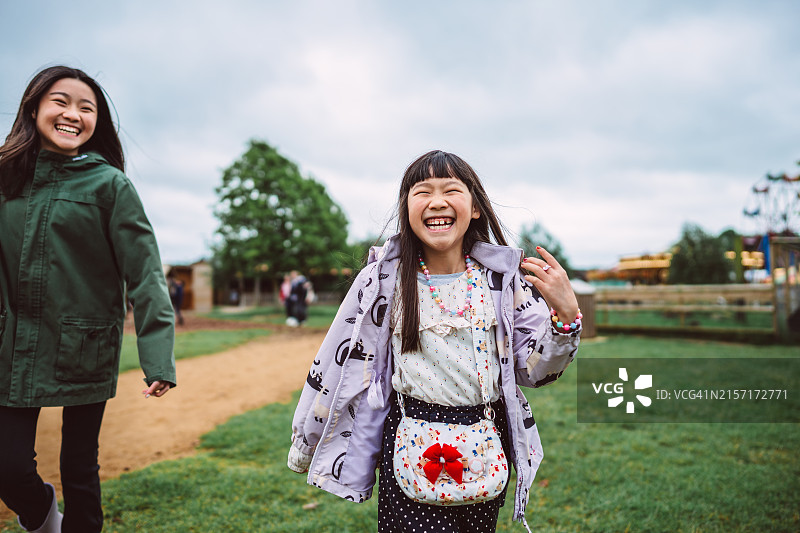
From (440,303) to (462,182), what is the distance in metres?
0.48

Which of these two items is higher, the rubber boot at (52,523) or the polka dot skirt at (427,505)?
the polka dot skirt at (427,505)

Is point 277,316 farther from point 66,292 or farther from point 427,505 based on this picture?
point 427,505

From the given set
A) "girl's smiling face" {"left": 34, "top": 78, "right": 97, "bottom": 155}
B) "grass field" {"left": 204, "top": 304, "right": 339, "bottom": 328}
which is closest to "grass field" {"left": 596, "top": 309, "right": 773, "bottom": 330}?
"grass field" {"left": 204, "top": 304, "right": 339, "bottom": 328}

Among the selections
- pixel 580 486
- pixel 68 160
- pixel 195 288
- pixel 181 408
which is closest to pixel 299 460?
pixel 68 160

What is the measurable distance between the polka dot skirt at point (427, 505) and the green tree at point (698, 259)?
21.3 meters

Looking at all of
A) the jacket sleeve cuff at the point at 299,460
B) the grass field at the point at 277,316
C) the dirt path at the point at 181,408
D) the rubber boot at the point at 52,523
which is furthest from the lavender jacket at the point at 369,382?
the grass field at the point at 277,316

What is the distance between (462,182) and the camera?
197 cm

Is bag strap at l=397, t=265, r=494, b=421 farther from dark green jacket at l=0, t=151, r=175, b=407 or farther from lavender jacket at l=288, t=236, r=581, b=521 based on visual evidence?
dark green jacket at l=0, t=151, r=175, b=407

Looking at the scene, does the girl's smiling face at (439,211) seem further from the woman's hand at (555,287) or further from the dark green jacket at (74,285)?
the dark green jacket at (74,285)

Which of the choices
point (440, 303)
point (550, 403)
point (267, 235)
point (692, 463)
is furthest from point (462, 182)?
point (267, 235)

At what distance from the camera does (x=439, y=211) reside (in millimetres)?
1915

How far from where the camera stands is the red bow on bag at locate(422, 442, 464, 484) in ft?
5.52

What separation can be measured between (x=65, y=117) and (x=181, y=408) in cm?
458

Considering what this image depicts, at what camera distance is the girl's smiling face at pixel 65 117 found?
6.54 feet
